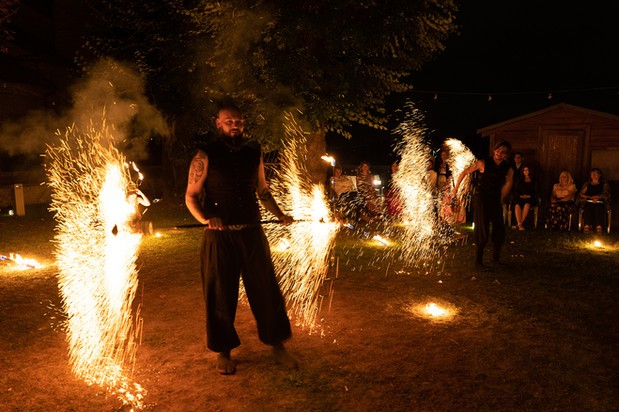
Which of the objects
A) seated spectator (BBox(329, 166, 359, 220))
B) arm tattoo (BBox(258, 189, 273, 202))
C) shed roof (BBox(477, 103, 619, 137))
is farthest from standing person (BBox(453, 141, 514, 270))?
shed roof (BBox(477, 103, 619, 137))

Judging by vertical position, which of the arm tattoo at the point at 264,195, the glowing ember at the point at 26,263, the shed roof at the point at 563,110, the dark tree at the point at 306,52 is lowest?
the glowing ember at the point at 26,263

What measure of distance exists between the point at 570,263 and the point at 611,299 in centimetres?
220

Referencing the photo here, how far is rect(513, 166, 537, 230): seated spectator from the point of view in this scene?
40.6ft

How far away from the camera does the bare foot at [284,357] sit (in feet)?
14.4

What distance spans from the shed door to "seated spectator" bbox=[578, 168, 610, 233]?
3.56 ft

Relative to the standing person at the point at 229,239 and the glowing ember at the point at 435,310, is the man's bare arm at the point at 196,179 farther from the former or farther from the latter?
the glowing ember at the point at 435,310

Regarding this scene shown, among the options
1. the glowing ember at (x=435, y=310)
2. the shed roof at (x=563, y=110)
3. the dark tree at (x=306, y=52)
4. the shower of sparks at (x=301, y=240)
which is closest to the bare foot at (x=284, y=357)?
the shower of sparks at (x=301, y=240)

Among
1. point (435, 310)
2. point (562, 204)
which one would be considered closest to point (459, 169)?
point (562, 204)

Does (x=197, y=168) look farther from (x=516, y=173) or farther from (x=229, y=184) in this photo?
(x=516, y=173)

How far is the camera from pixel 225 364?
169 inches

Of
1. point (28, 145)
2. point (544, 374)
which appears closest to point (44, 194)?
point (28, 145)

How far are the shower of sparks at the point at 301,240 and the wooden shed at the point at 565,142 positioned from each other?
18.7ft

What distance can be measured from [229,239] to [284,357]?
116 centimetres

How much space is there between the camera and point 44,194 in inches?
792
